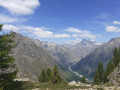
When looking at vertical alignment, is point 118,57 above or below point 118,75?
above

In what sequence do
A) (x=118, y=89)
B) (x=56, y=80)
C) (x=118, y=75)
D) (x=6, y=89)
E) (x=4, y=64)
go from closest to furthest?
(x=4, y=64) → (x=6, y=89) → (x=118, y=89) → (x=118, y=75) → (x=56, y=80)

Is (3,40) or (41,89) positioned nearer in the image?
(3,40)

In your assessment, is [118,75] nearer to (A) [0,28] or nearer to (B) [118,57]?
(B) [118,57]

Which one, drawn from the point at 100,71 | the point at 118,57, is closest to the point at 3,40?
the point at 100,71

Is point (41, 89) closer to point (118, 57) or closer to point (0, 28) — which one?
point (0, 28)

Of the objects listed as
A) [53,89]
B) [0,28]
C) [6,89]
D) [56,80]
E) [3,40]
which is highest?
[0,28]

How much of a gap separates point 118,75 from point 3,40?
6256 cm

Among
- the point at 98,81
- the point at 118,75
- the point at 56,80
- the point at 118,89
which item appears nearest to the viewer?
the point at 118,89

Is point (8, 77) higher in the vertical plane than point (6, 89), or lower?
higher

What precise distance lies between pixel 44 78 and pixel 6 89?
81044 mm

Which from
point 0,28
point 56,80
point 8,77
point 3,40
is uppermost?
point 0,28

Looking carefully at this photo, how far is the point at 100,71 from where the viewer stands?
10794cm

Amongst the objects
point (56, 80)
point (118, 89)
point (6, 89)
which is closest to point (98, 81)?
point (56, 80)

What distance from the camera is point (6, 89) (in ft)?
100
